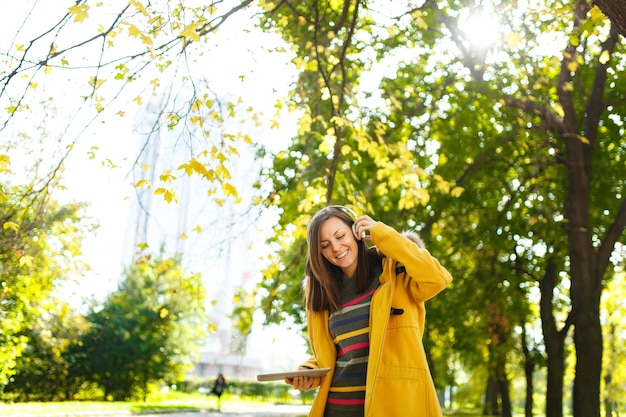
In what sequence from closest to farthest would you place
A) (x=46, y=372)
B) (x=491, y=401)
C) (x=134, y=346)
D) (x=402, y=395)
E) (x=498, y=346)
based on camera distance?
(x=402, y=395), (x=498, y=346), (x=46, y=372), (x=491, y=401), (x=134, y=346)

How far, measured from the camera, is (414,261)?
313cm

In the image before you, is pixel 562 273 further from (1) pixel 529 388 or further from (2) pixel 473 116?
Result: (2) pixel 473 116

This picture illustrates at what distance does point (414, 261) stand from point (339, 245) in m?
0.46

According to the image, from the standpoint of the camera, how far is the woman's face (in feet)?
11.2

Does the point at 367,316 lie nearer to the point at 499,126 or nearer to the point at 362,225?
the point at 362,225

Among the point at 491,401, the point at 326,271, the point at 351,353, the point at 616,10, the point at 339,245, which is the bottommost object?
the point at 491,401

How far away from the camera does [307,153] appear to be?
784cm

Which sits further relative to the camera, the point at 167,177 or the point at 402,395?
the point at 167,177

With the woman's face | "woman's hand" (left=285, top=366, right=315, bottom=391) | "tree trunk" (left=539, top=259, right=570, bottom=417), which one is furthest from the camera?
"tree trunk" (left=539, top=259, right=570, bottom=417)

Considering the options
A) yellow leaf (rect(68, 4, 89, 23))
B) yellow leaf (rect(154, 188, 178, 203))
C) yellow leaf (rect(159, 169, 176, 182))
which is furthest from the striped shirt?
yellow leaf (rect(68, 4, 89, 23))

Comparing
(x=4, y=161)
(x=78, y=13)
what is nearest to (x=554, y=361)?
(x=4, y=161)

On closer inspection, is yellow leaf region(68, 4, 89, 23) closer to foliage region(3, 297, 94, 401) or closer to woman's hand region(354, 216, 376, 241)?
woman's hand region(354, 216, 376, 241)

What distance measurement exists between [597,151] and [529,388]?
8859 mm

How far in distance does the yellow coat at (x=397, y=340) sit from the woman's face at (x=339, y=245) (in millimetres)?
199
